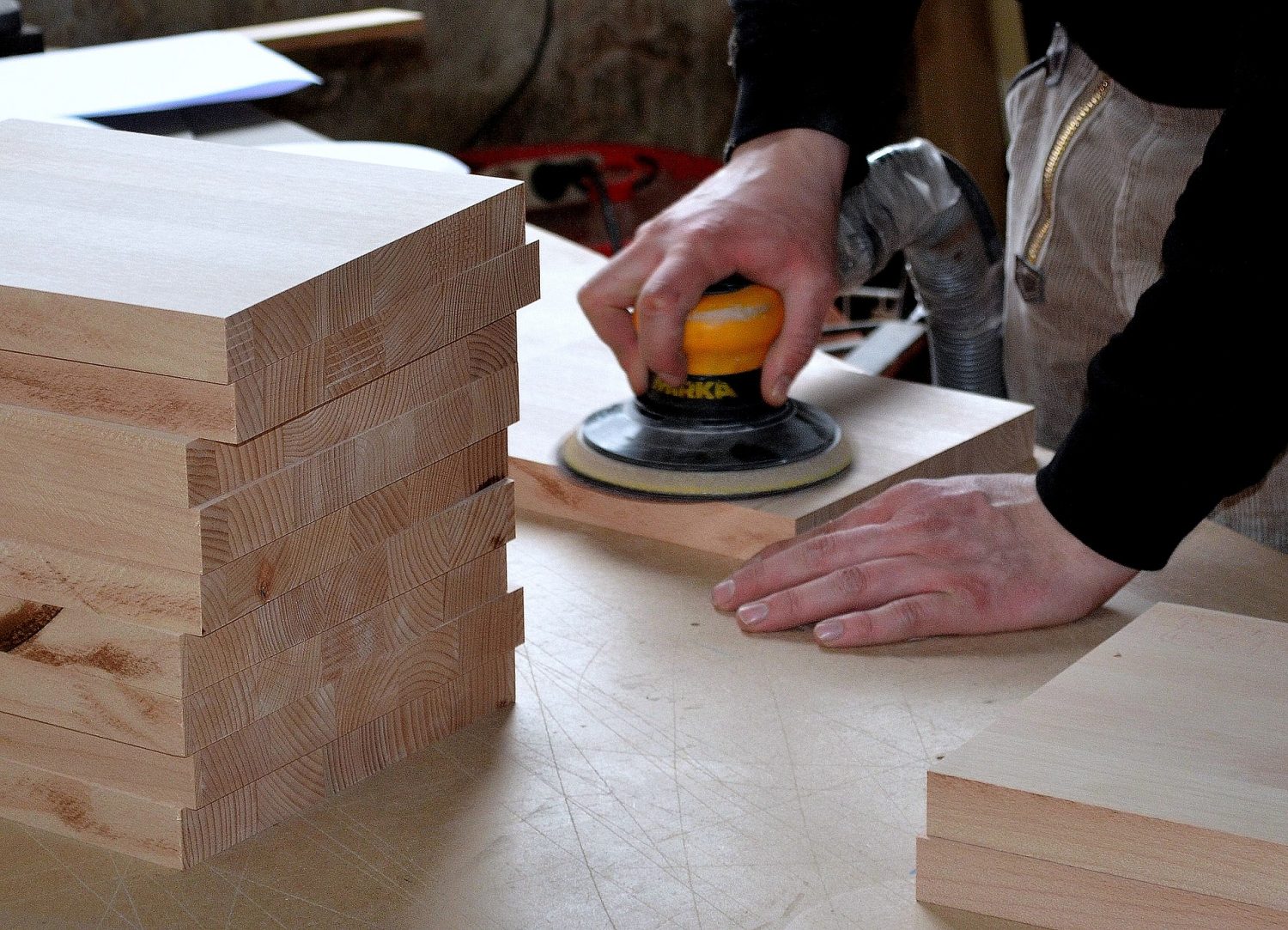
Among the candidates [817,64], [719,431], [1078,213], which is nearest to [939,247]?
[1078,213]

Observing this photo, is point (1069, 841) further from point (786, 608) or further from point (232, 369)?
point (232, 369)

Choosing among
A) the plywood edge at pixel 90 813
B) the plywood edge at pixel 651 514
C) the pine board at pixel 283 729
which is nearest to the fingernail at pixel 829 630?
the plywood edge at pixel 651 514

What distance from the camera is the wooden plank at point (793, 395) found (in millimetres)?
1150

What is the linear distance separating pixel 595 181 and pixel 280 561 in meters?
2.69

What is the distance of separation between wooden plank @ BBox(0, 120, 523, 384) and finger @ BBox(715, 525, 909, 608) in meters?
0.33

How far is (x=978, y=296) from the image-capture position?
1740 millimetres

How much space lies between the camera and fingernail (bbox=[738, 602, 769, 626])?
1.03 meters

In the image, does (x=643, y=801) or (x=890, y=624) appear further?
(x=890, y=624)

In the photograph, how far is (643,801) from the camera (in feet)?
2.74

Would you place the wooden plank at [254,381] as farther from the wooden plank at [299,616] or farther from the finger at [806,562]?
the finger at [806,562]

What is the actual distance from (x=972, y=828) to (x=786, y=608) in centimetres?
32

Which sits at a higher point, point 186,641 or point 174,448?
point 174,448

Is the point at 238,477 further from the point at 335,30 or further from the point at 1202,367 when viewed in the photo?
the point at 335,30

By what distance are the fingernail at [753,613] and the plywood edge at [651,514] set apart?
108 mm
